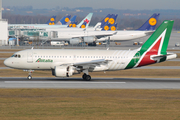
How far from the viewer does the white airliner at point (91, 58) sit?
3912 centimetres

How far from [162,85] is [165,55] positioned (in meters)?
4.57

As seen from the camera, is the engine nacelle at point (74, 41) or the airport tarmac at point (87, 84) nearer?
the airport tarmac at point (87, 84)

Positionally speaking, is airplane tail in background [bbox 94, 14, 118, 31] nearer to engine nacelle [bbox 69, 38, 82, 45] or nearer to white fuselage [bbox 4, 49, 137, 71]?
engine nacelle [bbox 69, 38, 82, 45]

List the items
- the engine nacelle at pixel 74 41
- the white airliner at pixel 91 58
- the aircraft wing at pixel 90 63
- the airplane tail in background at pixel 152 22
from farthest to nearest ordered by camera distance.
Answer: the airplane tail in background at pixel 152 22
the engine nacelle at pixel 74 41
the white airliner at pixel 91 58
the aircraft wing at pixel 90 63

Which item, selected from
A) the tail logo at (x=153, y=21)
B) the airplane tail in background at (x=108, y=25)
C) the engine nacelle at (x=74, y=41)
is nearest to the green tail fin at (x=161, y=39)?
the engine nacelle at (x=74, y=41)

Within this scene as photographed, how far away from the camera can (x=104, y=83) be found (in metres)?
38.5

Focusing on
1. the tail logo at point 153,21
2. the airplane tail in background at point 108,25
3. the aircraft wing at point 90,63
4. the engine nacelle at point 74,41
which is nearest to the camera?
the aircraft wing at point 90,63

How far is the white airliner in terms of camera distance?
3912 centimetres

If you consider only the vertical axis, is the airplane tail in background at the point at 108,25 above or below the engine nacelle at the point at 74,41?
above

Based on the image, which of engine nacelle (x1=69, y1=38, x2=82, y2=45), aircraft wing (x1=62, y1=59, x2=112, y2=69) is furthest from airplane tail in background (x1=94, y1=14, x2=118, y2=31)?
aircraft wing (x1=62, y1=59, x2=112, y2=69)

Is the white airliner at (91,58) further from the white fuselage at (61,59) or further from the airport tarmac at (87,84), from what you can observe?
the airport tarmac at (87,84)
